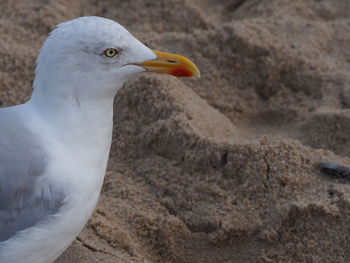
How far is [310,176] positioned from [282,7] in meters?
1.75

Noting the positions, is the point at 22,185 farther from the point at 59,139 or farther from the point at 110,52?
the point at 110,52

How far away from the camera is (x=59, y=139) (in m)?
2.09

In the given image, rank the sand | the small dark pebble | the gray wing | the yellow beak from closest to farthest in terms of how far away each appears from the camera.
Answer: the gray wing, the yellow beak, the sand, the small dark pebble

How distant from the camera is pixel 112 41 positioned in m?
2.07

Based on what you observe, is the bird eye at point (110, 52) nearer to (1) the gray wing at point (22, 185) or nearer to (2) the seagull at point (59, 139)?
(2) the seagull at point (59, 139)

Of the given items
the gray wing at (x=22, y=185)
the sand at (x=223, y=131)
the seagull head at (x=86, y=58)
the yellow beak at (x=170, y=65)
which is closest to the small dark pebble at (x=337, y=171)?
the sand at (x=223, y=131)

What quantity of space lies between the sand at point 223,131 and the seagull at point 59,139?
Answer: 0.44 meters

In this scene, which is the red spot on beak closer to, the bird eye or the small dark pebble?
the bird eye

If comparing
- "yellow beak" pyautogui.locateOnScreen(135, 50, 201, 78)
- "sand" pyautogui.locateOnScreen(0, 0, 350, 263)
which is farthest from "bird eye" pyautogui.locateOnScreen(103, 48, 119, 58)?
"sand" pyautogui.locateOnScreen(0, 0, 350, 263)

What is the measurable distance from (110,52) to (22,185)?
19.7 inches

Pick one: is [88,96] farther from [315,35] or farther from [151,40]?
[315,35]

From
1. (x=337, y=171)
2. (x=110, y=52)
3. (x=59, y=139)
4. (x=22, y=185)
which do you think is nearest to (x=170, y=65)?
(x=110, y=52)

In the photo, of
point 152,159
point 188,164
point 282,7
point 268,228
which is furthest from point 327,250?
point 282,7

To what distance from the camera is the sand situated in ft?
8.58
